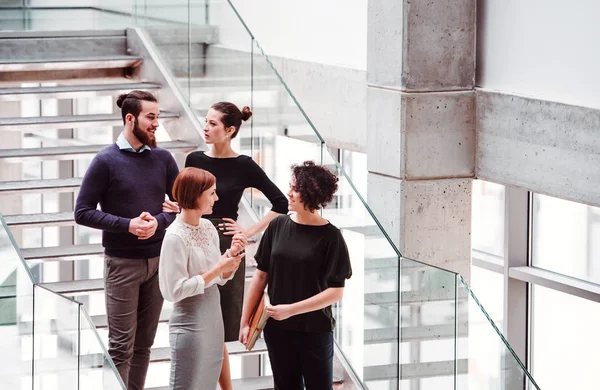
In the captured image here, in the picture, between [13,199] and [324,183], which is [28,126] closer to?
[324,183]

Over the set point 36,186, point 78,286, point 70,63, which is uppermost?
point 70,63

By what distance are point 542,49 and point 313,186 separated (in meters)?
2.85

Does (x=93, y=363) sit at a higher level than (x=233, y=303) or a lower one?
lower

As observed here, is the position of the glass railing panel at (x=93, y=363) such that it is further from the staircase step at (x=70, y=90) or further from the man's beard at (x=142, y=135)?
the staircase step at (x=70, y=90)

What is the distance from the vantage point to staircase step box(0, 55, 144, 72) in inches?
353

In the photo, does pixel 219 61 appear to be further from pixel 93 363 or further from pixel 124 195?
pixel 93 363

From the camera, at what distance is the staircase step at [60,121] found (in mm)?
8195

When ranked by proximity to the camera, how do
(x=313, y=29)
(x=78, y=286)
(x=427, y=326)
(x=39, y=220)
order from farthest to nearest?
(x=313, y=29) < (x=39, y=220) < (x=78, y=286) < (x=427, y=326)

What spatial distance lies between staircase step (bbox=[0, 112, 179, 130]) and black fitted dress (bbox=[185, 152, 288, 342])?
2.73 metres

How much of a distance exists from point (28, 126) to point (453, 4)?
3.49 m

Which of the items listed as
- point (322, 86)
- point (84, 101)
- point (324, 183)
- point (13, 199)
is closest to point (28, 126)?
point (322, 86)

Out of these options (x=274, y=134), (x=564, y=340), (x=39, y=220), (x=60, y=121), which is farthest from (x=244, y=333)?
(x=564, y=340)

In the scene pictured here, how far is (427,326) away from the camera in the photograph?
18.4 feet

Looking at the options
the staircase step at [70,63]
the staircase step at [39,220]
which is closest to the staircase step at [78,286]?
the staircase step at [39,220]
